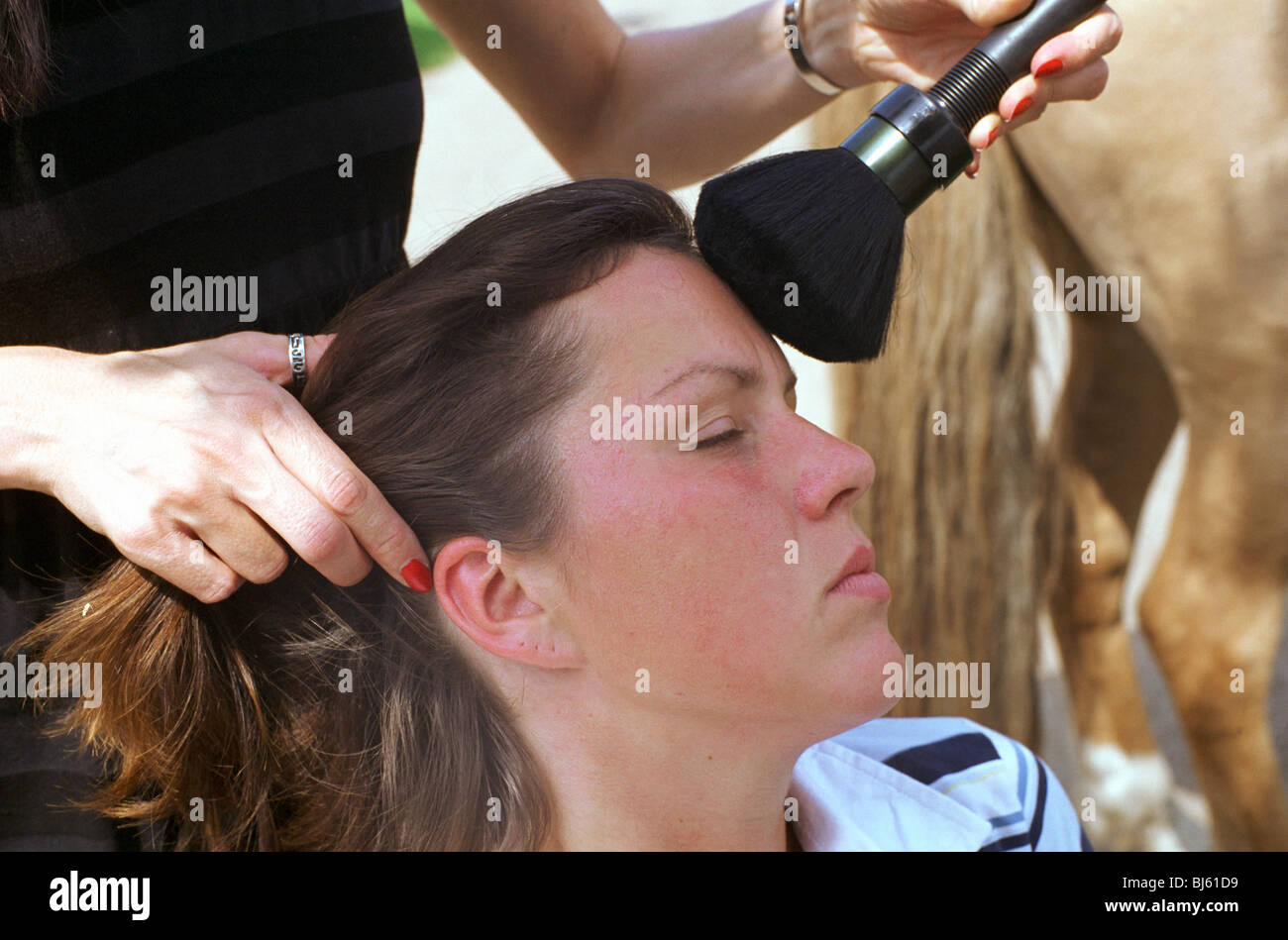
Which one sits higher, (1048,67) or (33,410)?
(1048,67)

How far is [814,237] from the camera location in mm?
679

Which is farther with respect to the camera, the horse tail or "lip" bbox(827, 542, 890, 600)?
the horse tail

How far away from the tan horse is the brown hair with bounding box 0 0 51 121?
2.32 ft

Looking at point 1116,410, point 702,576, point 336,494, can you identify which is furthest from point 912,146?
point 1116,410

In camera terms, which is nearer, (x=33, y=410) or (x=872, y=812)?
(x=33, y=410)

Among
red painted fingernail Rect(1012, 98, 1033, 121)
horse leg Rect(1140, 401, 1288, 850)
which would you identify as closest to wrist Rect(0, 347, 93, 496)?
red painted fingernail Rect(1012, 98, 1033, 121)

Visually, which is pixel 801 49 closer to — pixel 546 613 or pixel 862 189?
pixel 862 189

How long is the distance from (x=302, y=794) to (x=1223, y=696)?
0.91 meters

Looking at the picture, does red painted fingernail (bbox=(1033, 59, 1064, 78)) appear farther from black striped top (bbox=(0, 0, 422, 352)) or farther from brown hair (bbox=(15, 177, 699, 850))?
black striped top (bbox=(0, 0, 422, 352))

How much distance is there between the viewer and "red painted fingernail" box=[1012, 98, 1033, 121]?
72cm

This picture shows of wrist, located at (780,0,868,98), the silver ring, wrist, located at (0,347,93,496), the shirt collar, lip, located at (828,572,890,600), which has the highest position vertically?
wrist, located at (780,0,868,98)

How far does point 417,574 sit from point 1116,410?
3.24 ft

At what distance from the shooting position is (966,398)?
1.31 metres
